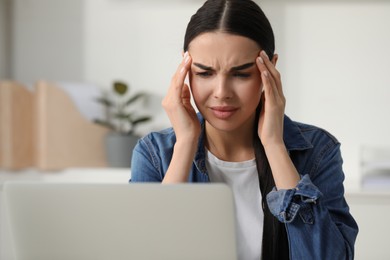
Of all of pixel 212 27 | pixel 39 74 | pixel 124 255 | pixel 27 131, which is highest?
pixel 212 27

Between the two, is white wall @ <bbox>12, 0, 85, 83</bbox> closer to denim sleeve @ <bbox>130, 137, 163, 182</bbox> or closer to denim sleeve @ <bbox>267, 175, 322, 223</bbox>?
denim sleeve @ <bbox>130, 137, 163, 182</bbox>

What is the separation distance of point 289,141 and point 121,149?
1724 millimetres

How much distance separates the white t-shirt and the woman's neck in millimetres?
21

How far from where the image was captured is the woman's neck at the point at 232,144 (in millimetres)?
1466

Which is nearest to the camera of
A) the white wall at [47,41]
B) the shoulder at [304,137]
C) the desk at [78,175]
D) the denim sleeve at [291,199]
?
the denim sleeve at [291,199]

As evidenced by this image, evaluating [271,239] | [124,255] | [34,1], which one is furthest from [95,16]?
[124,255]

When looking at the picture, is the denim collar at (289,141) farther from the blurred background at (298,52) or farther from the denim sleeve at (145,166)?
the blurred background at (298,52)

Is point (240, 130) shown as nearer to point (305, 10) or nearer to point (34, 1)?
point (305, 10)

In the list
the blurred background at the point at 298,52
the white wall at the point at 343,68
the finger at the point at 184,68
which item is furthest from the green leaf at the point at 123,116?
the finger at the point at 184,68

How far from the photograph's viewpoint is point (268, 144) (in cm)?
137

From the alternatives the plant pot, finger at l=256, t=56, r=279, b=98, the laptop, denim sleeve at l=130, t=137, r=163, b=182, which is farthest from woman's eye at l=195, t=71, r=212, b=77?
the plant pot

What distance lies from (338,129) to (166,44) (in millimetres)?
923

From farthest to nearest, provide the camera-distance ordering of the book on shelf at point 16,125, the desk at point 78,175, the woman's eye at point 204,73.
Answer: the book on shelf at point 16,125, the desk at point 78,175, the woman's eye at point 204,73

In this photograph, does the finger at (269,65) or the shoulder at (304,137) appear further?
the shoulder at (304,137)
